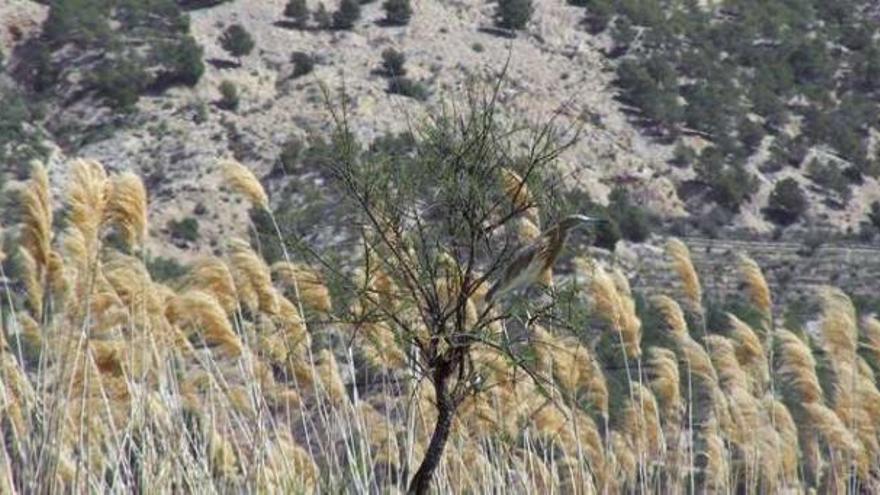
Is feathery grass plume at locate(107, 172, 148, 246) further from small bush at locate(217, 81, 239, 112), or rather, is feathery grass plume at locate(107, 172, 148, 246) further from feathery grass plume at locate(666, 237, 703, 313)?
small bush at locate(217, 81, 239, 112)

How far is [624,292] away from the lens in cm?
667

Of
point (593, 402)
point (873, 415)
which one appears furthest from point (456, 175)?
point (873, 415)

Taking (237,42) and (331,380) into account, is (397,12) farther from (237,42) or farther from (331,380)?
(331,380)

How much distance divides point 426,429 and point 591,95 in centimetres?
3044

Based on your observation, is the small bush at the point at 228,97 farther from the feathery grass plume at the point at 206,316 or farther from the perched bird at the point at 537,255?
the perched bird at the point at 537,255

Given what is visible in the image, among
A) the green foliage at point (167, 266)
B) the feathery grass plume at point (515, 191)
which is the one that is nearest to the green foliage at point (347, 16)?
the green foliage at point (167, 266)

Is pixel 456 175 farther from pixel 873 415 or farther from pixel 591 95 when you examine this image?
pixel 591 95

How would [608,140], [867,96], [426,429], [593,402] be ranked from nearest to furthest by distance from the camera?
[426,429], [593,402], [608,140], [867,96]

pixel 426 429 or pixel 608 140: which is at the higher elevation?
pixel 426 429

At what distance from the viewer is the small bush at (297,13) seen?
38344 millimetres

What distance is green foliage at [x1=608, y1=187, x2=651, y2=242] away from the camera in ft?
94.2

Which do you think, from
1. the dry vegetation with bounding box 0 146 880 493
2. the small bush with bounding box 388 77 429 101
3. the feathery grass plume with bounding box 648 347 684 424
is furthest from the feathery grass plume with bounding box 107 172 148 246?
the small bush with bounding box 388 77 429 101

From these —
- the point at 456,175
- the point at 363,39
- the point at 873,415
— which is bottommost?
the point at 363,39

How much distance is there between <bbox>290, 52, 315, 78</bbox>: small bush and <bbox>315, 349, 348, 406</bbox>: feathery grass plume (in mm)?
29362
